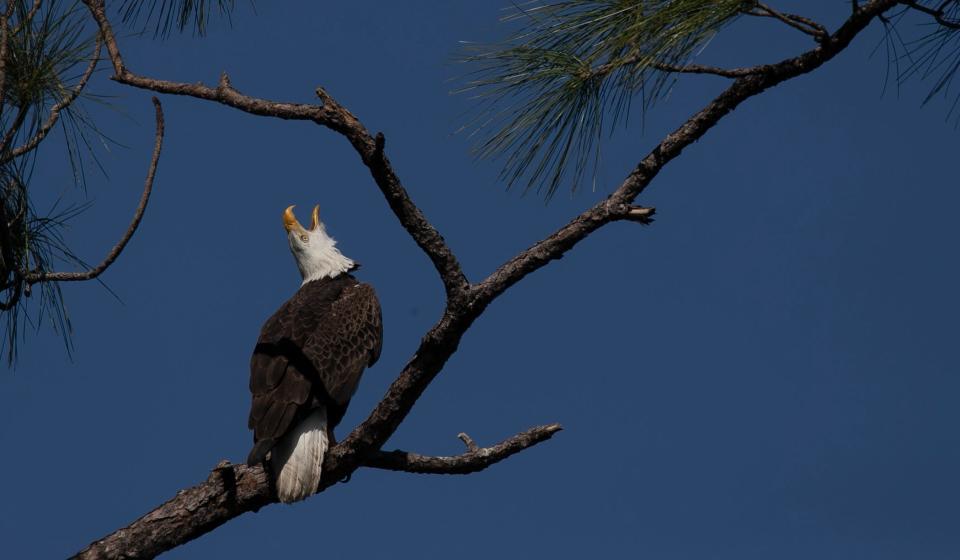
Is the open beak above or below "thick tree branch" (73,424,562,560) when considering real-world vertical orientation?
above

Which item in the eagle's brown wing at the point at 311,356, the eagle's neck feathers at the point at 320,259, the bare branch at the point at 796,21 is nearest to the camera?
the bare branch at the point at 796,21

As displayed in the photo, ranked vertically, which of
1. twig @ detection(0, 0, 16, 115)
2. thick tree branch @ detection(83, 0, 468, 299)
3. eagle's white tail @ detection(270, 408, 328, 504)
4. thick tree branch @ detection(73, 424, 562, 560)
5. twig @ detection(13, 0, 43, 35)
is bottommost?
thick tree branch @ detection(73, 424, 562, 560)

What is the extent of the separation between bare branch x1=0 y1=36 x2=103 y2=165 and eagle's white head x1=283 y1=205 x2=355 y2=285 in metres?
1.74

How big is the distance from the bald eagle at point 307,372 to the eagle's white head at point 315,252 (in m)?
0.27

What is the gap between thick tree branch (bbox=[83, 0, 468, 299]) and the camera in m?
3.58

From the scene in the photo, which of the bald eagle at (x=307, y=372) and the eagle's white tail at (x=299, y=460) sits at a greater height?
the bald eagle at (x=307, y=372)

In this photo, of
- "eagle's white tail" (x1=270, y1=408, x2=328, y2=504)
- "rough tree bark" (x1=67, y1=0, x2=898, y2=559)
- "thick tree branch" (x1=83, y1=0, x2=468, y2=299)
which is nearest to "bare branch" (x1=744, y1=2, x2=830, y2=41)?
"rough tree bark" (x1=67, y1=0, x2=898, y2=559)

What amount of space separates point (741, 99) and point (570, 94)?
62 centimetres

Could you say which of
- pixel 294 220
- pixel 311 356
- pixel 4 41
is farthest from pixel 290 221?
pixel 4 41

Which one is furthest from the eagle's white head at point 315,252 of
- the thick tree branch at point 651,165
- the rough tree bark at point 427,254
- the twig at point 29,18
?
the thick tree branch at point 651,165

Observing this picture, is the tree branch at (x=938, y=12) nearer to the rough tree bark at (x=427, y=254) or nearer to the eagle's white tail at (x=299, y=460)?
the rough tree bark at (x=427, y=254)

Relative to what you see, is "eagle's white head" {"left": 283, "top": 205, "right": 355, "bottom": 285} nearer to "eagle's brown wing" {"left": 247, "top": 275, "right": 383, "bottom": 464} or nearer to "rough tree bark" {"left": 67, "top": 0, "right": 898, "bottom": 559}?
"eagle's brown wing" {"left": 247, "top": 275, "right": 383, "bottom": 464}

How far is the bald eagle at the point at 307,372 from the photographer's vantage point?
174 inches

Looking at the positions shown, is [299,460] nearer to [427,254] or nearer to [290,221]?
[427,254]
